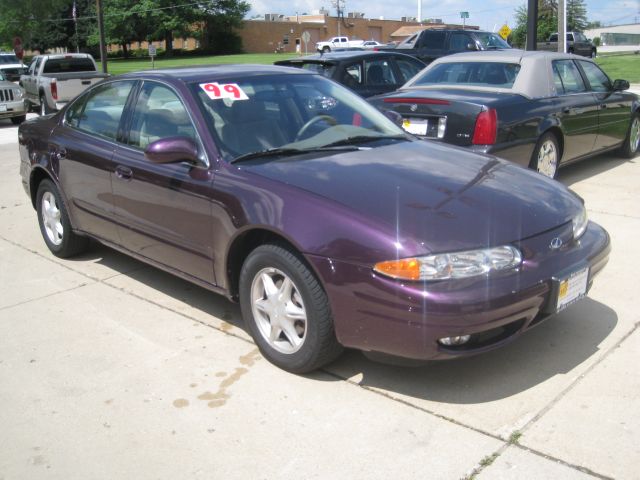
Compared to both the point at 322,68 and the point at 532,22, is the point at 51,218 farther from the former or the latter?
the point at 532,22

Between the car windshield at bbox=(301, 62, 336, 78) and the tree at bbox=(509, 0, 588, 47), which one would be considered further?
the tree at bbox=(509, 0, 588, 47)

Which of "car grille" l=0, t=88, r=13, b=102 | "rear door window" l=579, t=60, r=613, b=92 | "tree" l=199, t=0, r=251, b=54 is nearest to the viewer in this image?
"rear door window" l=579, t=60, r=613, b=92

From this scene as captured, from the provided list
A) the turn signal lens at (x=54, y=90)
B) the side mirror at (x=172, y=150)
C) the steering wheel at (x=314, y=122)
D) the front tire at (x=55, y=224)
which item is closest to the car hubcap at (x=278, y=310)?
the side mirror at (x=172, y=150)

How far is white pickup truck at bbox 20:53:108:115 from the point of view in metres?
16.6

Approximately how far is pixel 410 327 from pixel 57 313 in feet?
8.83

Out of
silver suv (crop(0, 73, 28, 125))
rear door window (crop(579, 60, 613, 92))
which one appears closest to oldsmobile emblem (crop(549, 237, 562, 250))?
rear door window (crop(579, 60, 613, 92))

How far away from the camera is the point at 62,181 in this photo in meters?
5.33

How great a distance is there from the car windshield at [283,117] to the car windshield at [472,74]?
3139 millimetres

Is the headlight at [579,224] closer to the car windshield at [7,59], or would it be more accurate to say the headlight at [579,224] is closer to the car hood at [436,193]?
the car hood at [436,193]

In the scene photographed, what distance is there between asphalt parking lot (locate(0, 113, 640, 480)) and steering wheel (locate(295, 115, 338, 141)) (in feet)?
4.14

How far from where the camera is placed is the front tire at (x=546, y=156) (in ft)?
23.0

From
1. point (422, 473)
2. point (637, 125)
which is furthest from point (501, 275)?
point (637, 125)

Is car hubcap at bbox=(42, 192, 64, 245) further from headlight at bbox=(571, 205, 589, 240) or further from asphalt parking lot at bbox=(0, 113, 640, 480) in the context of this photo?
headlight at bbox=(571, 205, 589, 240)

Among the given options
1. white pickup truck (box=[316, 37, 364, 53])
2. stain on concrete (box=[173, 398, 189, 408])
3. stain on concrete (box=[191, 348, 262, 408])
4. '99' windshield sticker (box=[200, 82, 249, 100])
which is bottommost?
stain on concrete (box=[173, 398, 189, 408])
